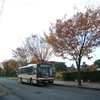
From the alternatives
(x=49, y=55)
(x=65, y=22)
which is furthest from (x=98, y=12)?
(x=49, y=55)

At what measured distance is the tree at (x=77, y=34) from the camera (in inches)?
712

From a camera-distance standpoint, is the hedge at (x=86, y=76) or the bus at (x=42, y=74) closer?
the bus at (x=42, y=74)

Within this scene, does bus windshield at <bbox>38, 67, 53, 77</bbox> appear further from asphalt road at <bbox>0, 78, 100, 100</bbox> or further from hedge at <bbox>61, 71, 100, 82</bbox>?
hedge at <bbox>61, 71, 100, 82</bbox>

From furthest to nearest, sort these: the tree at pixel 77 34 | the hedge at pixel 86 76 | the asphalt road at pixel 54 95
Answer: the hedge at pixel 86 76, the tree at pixel 77 34, the asphalt road at pixel 54 95

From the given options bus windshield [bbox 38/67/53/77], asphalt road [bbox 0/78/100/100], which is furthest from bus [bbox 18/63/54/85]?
asphalt road [bbox 0/78/100/100]

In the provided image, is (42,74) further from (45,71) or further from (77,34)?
(77,34)

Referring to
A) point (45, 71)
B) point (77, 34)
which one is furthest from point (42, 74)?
point (77, 34)

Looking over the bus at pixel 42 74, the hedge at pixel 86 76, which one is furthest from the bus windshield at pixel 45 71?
the hedge at pixel 86 76

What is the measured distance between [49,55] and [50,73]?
38.2 ft

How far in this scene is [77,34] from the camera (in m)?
18.7

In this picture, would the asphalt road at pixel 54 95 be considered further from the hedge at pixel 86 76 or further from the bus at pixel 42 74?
the hedge at pixel 86 76

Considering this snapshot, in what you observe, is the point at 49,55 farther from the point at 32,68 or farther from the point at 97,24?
the point at 97,24

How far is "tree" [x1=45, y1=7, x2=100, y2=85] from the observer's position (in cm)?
1808

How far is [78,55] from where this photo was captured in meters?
19.7
